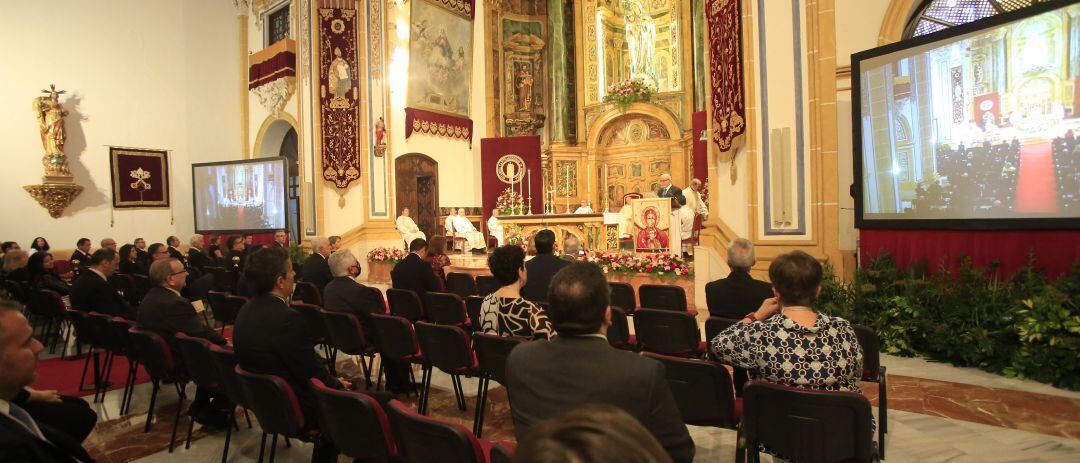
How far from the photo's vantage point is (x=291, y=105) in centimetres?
1460

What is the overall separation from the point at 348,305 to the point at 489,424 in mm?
1573

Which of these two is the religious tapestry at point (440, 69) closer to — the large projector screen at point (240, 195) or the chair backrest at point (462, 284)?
the large projector screen at point (240, 195)

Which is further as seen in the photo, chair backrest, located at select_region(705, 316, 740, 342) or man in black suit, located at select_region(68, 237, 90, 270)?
man in black suit, located at select_region(68, 237, 90, 270)

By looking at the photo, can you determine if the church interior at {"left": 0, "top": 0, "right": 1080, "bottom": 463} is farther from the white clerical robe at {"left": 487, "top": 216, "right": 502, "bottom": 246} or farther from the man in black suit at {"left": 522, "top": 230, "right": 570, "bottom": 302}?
the white clerical robe at {"left": 487, "top": 216, "right": 502, "bottom": 246}

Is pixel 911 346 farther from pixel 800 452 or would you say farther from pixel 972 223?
pixel 800 452

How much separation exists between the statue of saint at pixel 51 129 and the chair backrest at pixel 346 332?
36.8ft

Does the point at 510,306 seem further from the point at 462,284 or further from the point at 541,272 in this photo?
the point at 462,284

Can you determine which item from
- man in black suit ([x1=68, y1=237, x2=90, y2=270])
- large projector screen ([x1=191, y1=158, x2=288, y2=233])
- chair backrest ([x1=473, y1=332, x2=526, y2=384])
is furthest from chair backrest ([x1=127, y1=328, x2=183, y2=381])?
large projector screen ([x1=191, y1=158, x2=288, y2=233])

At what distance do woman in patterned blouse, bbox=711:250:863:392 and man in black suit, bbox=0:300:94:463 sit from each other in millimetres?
2286

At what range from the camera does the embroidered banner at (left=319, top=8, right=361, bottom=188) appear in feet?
41.3

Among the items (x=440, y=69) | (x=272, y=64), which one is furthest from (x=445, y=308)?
(x=272, y=64)

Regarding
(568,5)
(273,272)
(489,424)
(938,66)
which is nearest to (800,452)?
(489,424)

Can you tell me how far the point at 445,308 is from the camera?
497 centimetres

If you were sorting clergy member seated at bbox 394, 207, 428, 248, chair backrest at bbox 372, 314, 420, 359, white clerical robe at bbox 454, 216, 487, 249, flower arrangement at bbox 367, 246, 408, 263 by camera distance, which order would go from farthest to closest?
white clerical robe at bbox 454, 216, 487, 249 < clergy member seated at bbox 394, 207, 428, 248 < flower arrangement at bbox 367, 246, 408, 263 < chair backrest at bbox 372, 314, 420, 359
